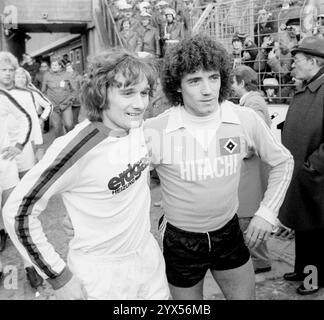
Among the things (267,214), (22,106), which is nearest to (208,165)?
(267,214)

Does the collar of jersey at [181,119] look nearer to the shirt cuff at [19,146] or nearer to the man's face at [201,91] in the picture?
the man's face at [201,91]

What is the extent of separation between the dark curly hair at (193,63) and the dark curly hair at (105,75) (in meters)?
0.29

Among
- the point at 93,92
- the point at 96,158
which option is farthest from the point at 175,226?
the point at 93,92

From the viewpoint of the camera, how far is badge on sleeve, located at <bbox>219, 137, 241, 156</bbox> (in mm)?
1974

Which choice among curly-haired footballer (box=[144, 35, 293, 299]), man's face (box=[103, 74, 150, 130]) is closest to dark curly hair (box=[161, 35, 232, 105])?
curly-haired footballer (box=[144, 35, 293, 299])

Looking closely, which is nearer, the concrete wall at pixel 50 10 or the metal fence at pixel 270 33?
the metal fence at pixel 270 33

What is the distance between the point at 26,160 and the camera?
14.2 ft

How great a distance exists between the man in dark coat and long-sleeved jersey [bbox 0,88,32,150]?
2.35 m

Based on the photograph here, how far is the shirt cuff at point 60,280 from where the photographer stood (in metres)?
1.52

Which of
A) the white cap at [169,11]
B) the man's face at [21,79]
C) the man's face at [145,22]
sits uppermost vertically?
the white cap at [169,11]

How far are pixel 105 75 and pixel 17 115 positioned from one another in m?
2.69

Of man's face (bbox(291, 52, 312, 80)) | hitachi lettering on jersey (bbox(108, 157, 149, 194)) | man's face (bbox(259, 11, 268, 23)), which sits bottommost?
hitachi lettering on jersey (bbox(108, 157, 149, 194))

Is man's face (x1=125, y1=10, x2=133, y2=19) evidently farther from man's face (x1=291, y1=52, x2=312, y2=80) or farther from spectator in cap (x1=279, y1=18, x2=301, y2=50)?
man's face (x1=291, y1=52, x2=312, y2=80)

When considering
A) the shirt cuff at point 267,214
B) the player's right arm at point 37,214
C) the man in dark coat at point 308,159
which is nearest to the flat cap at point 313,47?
the man in dark coat at point 308,159
